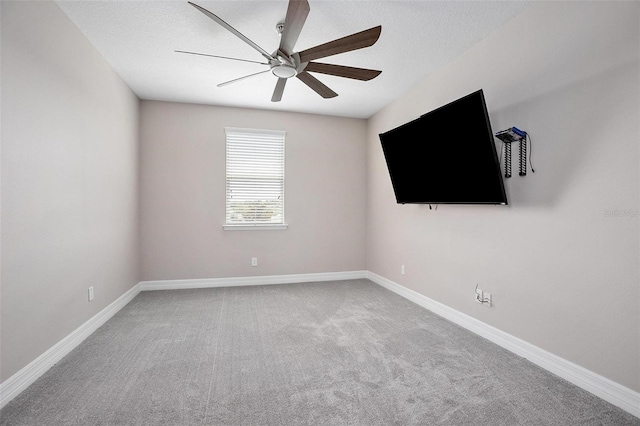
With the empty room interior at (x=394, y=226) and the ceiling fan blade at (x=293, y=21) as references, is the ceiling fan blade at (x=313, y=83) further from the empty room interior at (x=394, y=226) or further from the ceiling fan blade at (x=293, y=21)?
the ceiling fan blade at (x=293, y=21)

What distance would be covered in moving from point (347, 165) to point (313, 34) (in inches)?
102

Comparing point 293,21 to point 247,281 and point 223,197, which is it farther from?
point 247,281

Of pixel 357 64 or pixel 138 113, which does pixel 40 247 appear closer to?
pixel 138 113

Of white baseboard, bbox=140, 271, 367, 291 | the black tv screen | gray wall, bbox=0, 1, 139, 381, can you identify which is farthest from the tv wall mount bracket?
gray wall, bbox=0, 1, 139, 381

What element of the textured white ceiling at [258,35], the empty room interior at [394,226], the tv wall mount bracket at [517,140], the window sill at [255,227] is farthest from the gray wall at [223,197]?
the tv wall mount bracket at [517,140]

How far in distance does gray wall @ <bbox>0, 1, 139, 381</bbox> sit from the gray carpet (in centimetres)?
37

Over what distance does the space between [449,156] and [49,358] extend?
11.3ft

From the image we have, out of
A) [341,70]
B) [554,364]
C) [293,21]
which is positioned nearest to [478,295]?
[554,364]

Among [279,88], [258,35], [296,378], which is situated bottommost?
[296,378]

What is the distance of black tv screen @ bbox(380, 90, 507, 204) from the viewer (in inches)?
97.2

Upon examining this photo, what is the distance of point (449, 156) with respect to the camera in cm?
287

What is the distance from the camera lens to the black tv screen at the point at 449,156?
2469 mm

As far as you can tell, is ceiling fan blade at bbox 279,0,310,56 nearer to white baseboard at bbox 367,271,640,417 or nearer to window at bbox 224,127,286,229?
window at bbox 224,127,286,229

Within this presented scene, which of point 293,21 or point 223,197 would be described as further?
point 223,197
